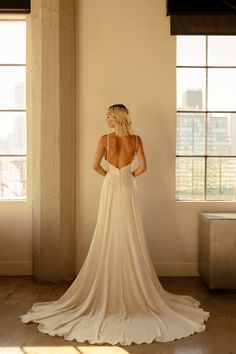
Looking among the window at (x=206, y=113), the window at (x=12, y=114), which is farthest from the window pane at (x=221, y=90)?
the window at (x=12, y=114)

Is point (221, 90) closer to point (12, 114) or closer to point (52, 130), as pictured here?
point (52, 130)

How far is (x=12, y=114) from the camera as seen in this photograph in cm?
516

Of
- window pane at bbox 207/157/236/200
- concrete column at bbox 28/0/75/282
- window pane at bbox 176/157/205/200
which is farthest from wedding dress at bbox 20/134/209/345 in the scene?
window pane at bbox 207/157/236/200

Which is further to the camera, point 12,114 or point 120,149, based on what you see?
point 12,114

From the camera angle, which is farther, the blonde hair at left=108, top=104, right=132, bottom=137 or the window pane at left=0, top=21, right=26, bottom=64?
the window pane at left=0, top=21, right=26, bottom=64

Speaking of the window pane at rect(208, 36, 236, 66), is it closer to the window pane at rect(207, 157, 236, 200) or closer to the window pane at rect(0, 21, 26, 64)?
the window pane at rect(207, 157, 236, 200)

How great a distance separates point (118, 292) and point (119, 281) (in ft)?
0.32

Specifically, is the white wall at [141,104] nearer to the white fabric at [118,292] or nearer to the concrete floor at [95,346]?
the concrete floor at [95,346]

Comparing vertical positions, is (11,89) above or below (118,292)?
above

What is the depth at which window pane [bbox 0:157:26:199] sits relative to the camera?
5164 millimetres

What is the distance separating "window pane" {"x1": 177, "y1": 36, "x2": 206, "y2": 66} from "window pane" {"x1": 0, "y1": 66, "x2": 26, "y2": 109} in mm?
2012

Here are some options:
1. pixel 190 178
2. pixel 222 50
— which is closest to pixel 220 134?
pixel 190 178

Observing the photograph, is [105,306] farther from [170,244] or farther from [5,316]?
[170,244]

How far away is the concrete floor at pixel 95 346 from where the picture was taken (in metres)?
3.04
